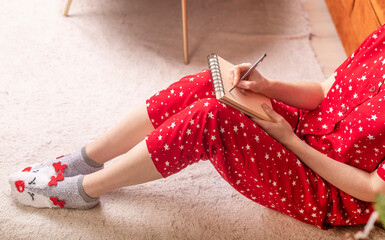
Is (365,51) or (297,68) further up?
(365,51)

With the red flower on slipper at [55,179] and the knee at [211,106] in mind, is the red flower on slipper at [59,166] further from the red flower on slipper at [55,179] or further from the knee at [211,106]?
the knee at [211,106]

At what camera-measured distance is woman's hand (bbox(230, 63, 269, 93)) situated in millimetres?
1045

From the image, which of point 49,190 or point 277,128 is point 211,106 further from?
point 49,190

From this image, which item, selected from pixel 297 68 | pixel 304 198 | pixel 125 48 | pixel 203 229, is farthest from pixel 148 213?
pixel 297 68

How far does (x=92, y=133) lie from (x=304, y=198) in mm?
762

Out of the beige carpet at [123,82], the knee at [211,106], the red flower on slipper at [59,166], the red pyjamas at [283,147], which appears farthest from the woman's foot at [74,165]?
the knee at [211,106]

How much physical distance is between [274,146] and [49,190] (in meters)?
0.62

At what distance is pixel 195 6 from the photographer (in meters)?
2.14

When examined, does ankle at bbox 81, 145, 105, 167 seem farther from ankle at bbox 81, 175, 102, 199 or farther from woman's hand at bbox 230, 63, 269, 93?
woman's hand at bbox 230, 63, 269, 93

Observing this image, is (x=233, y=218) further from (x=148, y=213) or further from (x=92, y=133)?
(x=92, y=133)

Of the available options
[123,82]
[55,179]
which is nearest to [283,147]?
[55,179]

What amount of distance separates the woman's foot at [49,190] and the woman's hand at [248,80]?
492mm

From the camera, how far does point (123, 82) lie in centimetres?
169

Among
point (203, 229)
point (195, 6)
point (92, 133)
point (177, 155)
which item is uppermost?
point (195, 6)
